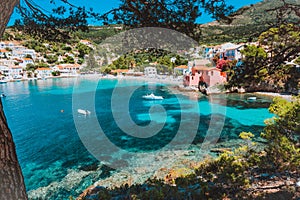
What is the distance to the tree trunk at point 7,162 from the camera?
1.29 m

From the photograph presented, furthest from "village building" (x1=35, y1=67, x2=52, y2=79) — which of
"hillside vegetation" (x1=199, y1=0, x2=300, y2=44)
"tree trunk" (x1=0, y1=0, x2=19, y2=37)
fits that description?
"tree trunk" (x1=0, y1=0, x2=19, y2=37)

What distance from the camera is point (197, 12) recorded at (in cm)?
269

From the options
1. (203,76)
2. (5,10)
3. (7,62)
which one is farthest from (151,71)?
(5,10)

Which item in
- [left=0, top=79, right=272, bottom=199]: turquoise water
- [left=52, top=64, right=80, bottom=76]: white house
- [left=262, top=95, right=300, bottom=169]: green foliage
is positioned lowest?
[left=0, top=79, right=272, bottom=199]: turquoise water

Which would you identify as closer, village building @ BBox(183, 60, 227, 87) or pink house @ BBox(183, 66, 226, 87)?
pink house @ BBox(183, 66, 226, 87)

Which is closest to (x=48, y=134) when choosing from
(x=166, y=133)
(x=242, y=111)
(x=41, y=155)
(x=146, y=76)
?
(x=41, y=155)

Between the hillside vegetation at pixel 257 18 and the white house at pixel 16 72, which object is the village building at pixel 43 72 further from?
the hillside vegetation at pixel 257 18

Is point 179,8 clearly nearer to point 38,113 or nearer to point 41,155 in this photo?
point 41,155

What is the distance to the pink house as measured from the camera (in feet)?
77.2

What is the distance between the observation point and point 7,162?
1332 millimetres

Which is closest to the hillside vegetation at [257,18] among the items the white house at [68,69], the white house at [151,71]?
the white house at [151,71]

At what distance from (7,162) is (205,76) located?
2515cm

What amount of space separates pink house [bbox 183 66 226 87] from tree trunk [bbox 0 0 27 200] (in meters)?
21.1

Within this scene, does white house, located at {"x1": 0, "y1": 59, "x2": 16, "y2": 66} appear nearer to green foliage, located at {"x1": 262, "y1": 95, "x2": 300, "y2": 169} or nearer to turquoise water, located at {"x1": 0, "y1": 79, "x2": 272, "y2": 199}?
turquoise water, located at {"x1": 0, "y1": 79, "x2": 272, "y2": 199}
